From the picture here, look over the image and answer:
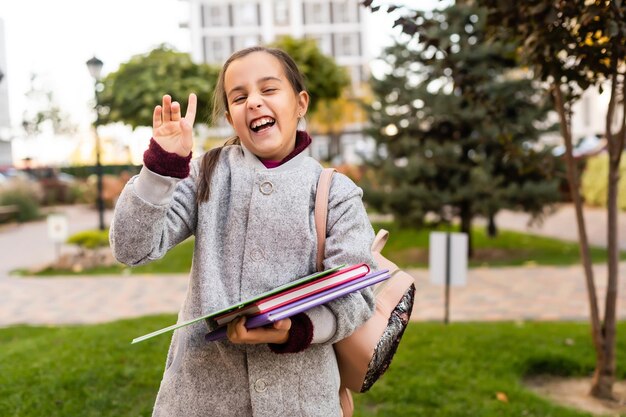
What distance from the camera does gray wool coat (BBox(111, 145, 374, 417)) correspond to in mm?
1612

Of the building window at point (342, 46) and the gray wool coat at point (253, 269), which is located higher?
the building window at point (342, 46)

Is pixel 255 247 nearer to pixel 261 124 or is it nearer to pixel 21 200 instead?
pixel 261 124

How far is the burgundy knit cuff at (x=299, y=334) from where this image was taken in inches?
59.9

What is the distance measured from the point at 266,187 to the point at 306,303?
37 centimetres

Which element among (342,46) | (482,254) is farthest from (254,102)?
(342,46)

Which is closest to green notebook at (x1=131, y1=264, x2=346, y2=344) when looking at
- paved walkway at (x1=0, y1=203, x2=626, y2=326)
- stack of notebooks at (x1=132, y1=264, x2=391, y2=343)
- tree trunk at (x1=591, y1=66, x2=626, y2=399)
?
stack of notebooks at (x1=132, y1=264, x2=391, y2=343)

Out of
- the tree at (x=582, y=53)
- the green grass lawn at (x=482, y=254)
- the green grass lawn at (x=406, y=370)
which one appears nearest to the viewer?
the tree at (x=582, y=53)

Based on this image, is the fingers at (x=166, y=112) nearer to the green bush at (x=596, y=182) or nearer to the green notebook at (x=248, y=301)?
the green notebook at (x=248, y=301)

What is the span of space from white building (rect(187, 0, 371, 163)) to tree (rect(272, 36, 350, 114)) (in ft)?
126

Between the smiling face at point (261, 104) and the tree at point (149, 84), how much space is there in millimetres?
10219

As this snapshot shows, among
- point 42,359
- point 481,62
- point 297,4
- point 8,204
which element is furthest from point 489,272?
point 297,4

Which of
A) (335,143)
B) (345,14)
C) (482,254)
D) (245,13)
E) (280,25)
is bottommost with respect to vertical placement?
(482,254)

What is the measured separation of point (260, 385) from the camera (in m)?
1.62

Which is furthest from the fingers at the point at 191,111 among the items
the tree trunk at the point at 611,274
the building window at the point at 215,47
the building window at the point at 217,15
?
the building window at the point at 217,15
